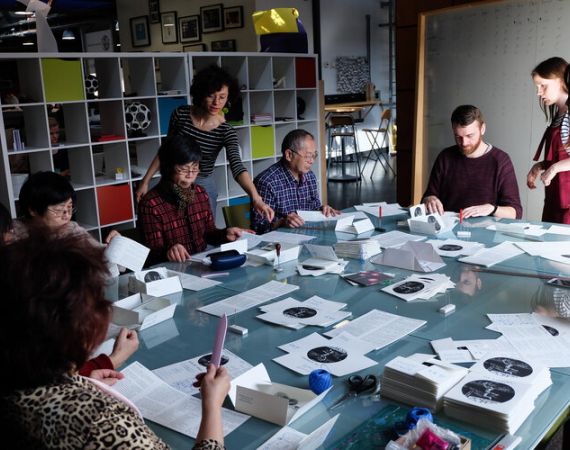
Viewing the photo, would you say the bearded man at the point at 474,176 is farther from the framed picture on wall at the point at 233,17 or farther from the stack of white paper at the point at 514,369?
the framed picture on wall at the point at 233,17

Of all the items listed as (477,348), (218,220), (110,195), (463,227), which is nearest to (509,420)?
(477,348)

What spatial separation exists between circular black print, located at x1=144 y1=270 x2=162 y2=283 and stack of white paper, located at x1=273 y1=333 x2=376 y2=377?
729 millimetres

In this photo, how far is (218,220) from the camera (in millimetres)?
5520

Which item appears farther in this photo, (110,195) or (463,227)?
(110,195)

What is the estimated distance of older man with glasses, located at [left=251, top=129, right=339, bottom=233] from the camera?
327 cm

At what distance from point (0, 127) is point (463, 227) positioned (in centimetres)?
302

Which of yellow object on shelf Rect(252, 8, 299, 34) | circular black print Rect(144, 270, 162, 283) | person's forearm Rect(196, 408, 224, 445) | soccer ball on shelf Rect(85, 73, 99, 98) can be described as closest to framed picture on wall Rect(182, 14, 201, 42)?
yellow object on shelf Rect(252, 8, 299, 34)

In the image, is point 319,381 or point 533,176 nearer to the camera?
point 319,381

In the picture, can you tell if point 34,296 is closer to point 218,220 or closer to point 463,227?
point 463,227

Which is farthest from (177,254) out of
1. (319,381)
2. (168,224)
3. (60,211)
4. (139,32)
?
(139,32)

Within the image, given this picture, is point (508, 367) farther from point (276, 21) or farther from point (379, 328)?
point (276, 21)

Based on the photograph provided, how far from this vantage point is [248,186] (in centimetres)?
338

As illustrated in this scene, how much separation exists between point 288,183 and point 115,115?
208cm

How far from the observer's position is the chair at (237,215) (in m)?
3.48
